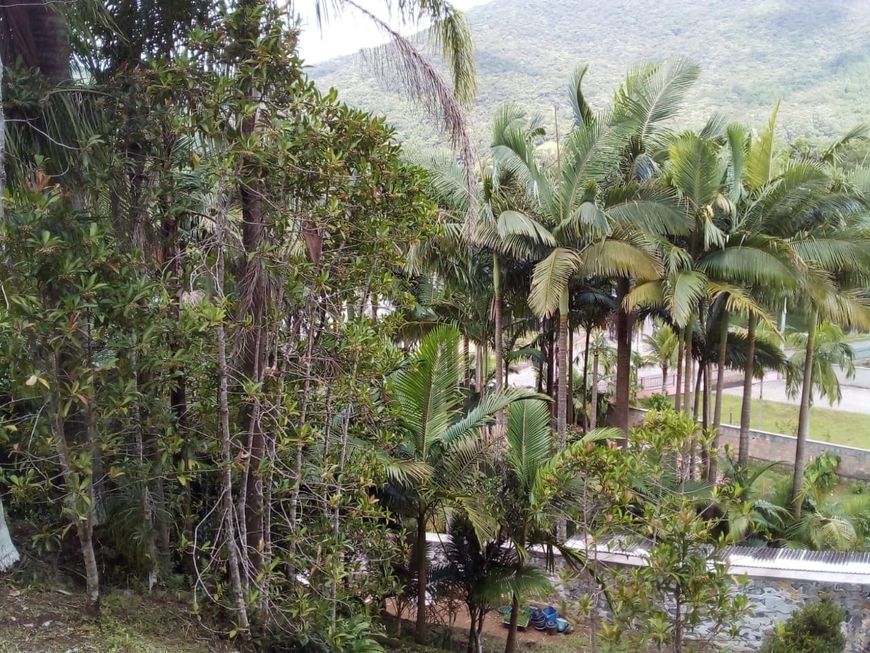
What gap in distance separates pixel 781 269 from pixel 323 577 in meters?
8.01

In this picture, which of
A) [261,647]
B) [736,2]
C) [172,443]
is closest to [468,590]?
[261,647]

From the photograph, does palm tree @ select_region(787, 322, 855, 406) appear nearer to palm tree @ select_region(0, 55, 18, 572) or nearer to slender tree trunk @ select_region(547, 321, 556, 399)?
slender tree trunk @ select_region(547, 321, 556, 399)

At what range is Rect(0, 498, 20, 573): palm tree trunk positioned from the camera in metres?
4.75

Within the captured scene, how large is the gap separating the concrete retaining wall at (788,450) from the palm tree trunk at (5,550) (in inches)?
547

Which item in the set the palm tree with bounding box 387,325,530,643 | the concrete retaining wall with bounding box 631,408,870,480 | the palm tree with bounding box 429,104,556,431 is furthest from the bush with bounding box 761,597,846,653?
the concrete retaining wall with bounding box 631,408,870,480

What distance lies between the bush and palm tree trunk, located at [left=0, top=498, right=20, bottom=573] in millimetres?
7243

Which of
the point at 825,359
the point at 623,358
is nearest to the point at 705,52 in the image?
the point at 825,359

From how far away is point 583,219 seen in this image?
9914mm

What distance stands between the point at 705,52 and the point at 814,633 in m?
70.0

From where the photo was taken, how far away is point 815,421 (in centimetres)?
2208

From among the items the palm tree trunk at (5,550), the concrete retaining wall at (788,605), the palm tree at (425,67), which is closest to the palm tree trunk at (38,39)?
the palm tree at (425,67)

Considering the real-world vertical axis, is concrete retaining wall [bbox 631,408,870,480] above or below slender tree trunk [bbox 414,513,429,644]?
below

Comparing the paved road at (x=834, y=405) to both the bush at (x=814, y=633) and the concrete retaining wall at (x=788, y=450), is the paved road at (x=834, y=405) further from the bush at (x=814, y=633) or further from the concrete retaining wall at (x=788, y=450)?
the bush at (x=814, y=633)

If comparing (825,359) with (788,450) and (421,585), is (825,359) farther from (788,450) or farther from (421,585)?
(421,585)
